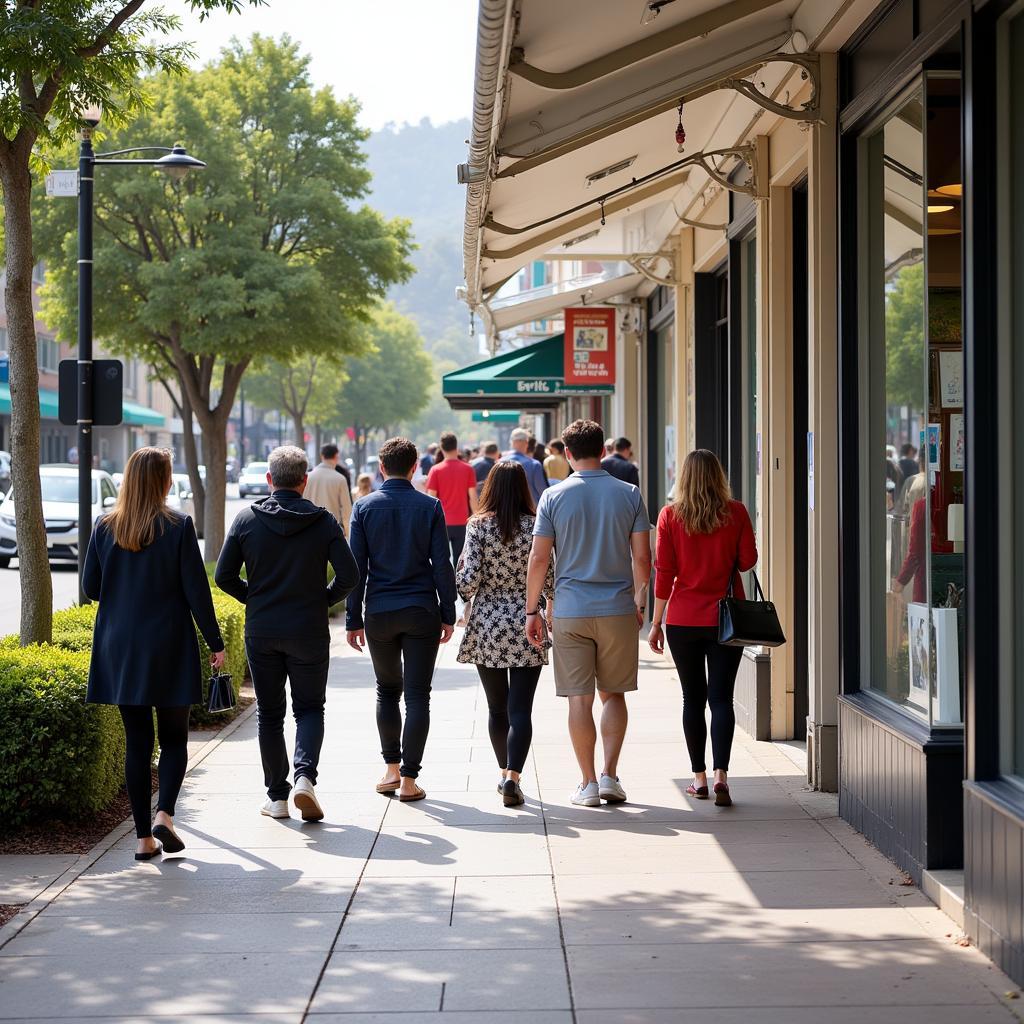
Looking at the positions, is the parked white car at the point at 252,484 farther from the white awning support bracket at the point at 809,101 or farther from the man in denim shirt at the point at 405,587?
the white awning support bracket at the point at 809,101

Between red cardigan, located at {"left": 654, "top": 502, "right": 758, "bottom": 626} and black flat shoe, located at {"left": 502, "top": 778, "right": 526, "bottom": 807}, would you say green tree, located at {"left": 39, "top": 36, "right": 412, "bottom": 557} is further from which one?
red cardigan, located at {"left": 654, "top": 502, "right": 758, "bottom": 626}

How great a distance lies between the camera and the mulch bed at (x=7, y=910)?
223 inches

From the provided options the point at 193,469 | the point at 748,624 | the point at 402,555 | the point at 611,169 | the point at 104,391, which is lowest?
the point at 748,624

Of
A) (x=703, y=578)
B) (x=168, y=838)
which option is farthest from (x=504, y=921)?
(x=703, y=578)

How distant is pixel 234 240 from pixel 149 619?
15834mm

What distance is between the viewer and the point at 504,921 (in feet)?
18.3

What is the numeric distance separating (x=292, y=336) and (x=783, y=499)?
13.6 metres

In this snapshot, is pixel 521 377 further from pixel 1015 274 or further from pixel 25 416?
pixel 1015 274

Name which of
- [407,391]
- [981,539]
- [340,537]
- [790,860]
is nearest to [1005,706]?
[981,539]

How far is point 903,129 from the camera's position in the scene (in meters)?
6.63

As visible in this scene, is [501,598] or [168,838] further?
[501,598]

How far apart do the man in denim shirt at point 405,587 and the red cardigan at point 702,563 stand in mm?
1126

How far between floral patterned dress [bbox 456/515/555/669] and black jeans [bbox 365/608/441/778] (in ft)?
0.69

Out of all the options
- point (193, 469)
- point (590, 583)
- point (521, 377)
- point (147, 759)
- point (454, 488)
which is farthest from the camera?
point (193, 469)
